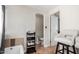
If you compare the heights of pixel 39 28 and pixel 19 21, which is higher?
pixel 19 21

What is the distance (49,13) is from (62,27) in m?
0.36

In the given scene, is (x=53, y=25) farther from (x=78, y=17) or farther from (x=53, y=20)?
(x=78, y=17)

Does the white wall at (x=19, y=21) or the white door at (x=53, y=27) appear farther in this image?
the white door at (x=53, y=27)

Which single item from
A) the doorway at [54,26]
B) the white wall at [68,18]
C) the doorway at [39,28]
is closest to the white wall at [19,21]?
the doorway at [39,28]

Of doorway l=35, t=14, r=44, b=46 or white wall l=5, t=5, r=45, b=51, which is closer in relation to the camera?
white wall l=5, t=5, r=45, b=51

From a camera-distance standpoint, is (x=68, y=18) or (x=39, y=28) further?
(x=39, y=28)

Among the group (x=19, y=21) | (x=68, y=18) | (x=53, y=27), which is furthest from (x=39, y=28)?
(x=68, y=18)

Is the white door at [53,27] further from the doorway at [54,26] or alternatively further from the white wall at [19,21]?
the white wall at [19,21]

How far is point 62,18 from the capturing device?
163 centimetres

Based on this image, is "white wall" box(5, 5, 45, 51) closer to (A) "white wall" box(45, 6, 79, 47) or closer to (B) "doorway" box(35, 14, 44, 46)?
(B) "doorway" box(35, 14, 44, 46)

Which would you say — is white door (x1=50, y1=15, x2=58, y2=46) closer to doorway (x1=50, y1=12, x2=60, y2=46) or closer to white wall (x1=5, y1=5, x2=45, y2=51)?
doorway (x1=50, y1=12, x2=60, y2=46)

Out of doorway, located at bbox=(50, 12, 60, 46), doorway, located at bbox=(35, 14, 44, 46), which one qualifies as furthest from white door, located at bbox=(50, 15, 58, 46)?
doorway, located at bbox=(35, 14, 44, 46)

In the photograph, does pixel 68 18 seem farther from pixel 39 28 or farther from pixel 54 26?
pixel 39 28
